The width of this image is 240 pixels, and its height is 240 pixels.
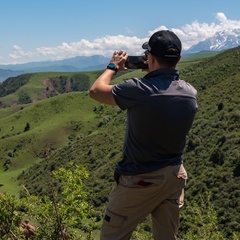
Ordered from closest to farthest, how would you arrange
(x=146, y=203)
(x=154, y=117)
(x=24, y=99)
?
(x=154, y=117)
(x=146, y=203)
(x=24, y=99)

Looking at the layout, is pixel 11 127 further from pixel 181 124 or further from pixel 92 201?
pixel 181 124

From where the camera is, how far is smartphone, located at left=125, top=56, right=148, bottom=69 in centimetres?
425

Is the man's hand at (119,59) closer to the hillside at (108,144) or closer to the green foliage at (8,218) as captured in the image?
the hillside at (108,144)

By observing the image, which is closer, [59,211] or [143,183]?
[143,183]

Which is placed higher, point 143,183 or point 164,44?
point 164,44

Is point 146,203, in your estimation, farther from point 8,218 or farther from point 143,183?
point 8,218

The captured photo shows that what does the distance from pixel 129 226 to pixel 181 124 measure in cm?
124

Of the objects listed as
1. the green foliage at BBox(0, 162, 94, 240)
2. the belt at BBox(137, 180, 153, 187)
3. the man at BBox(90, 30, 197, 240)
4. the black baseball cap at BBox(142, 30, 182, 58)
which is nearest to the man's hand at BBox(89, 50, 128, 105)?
the man at BBox(90, 30, 197, 240)

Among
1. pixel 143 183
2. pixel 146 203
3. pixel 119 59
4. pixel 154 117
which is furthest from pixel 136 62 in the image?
pixel 146 203

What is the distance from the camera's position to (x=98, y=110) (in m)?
109

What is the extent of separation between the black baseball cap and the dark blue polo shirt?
0.18m

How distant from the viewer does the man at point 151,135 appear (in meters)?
3.84

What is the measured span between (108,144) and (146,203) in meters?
62.7

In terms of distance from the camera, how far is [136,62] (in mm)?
4270
